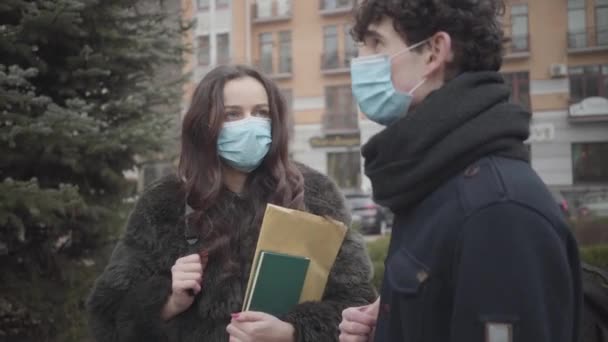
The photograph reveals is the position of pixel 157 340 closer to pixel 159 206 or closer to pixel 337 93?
pixel 159 206

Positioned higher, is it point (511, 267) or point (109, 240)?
point (511, 267)

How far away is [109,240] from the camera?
13.7 feet

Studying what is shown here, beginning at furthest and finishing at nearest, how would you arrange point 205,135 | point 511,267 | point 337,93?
point 337,93 < point 205,135 < point 511,267

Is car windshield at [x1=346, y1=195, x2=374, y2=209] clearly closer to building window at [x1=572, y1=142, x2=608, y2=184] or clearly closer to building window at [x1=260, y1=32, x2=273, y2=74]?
building window at [x1=572, y1=142, x2=608, y2=184]

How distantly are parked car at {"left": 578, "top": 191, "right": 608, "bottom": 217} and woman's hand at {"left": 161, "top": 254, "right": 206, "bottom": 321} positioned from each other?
13238mm

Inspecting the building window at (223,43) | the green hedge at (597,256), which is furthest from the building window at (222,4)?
the green hedge at (597,256)

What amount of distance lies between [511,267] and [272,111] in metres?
1.38

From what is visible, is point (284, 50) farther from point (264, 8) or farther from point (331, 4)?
point (331, 4)

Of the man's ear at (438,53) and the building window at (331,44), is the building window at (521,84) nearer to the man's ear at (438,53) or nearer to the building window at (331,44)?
the building window at (331,44)

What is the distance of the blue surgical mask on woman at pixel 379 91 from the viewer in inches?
50.4

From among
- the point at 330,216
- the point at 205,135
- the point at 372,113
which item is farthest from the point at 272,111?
the point at 372,113

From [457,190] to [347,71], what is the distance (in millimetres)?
16704

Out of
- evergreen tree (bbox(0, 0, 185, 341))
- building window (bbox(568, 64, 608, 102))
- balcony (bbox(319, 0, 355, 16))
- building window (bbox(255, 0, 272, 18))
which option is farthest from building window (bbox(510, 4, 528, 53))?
building window (bbox(255, 0, 272, 18))

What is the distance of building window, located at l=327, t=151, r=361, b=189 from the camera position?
2372 centimetres
